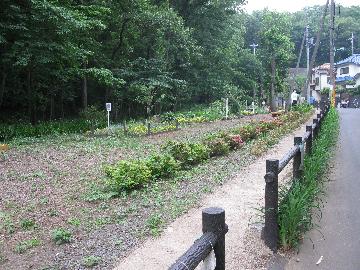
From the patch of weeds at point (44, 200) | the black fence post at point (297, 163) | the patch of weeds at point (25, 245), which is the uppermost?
the black fence post at point (297, 163)

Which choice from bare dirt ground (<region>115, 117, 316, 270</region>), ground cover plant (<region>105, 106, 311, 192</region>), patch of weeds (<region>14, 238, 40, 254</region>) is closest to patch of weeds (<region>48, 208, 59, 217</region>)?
patch of weeds (<region>14, 238, 40, 254</region>)

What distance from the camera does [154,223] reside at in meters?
5.75

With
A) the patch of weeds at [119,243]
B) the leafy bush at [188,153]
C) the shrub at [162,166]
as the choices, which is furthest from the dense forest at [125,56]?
the patch of weeds at [119,243]

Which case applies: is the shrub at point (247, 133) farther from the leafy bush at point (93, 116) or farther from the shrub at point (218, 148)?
the leafy bush at point (93, 116)

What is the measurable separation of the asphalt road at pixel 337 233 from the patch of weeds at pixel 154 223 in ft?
6.34

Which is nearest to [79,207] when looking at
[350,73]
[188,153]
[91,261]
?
[91,261]

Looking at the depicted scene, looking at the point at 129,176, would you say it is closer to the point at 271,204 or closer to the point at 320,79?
the point at 271,204

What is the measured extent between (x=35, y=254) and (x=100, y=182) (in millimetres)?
3372

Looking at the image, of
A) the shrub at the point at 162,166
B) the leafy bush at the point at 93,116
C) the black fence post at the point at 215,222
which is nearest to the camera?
the black fence post at the point at 215,222

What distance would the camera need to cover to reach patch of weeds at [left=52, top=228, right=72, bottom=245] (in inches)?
219

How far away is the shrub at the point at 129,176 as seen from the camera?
7727mm

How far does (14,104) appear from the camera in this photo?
24516mm

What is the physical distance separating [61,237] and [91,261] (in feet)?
3.46

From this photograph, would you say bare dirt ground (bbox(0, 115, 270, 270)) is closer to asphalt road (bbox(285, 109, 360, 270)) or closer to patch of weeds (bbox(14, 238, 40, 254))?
patch of weeds (bbox(14, 238, 40, 254))
